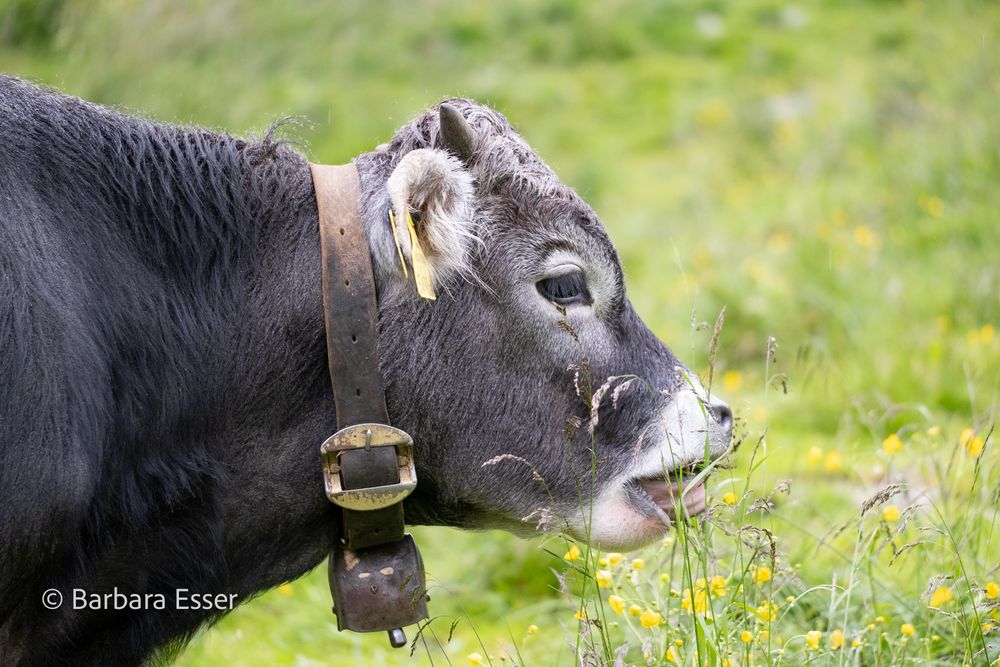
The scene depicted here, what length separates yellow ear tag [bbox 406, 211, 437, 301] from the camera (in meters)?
2.35

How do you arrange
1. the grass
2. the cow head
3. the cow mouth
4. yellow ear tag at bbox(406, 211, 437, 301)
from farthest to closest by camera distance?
the grass < the cow mouth < the cow head < yellow ear tag at bbox(406, 211, 437, 301)

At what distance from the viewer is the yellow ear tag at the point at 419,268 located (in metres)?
2.35

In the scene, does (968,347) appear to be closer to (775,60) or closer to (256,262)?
(256,262)

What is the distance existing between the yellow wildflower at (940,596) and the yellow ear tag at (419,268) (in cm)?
145

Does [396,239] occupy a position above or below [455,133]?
below

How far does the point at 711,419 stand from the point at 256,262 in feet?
3.81

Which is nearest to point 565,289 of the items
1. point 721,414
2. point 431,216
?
point 431,216

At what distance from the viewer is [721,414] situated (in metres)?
2.69

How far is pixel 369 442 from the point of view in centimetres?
239

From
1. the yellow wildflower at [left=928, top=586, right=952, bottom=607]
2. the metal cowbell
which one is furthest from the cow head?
the yellow wildflower at [left=928, top=586, right=952, bottom=607]

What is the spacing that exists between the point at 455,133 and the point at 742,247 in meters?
4.54

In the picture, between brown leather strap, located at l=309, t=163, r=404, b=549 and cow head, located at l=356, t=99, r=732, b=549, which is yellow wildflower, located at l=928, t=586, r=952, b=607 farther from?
brown leather strap, located at l=309, t=163, r=404, b=549

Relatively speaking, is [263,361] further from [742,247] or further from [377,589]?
[742,247]

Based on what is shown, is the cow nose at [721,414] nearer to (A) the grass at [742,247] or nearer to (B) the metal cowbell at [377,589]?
(A) the grass at [742,247]
